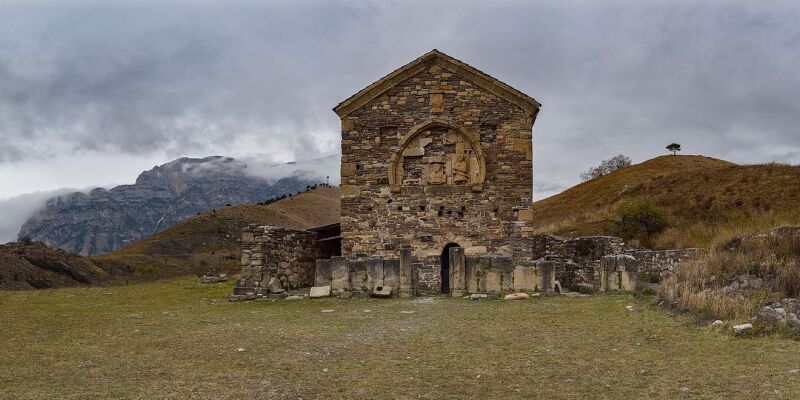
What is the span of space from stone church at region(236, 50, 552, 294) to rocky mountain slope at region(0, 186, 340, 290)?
1510 centimetres

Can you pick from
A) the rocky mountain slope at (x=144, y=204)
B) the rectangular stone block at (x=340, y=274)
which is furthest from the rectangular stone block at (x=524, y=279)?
the rocky mountain slope at (x=144, y=204)

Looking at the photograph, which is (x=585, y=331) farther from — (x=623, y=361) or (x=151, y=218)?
(x=151, y=218)

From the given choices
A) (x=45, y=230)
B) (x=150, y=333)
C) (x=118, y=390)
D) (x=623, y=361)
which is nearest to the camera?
(x=118, y=390)

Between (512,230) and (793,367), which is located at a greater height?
(512,230)

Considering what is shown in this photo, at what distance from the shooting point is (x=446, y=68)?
19.7 m

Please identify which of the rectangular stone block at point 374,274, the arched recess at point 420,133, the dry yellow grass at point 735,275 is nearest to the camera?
the dry yellow grass at point 735,275

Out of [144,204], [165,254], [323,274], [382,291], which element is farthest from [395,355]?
[144,204]

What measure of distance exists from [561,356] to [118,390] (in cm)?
514

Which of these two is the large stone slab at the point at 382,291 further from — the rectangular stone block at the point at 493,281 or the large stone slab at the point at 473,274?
the rectangular stone block at the point at 493,281

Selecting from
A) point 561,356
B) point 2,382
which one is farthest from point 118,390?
point 561,356

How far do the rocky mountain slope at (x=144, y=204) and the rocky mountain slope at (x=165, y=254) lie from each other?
168 ft

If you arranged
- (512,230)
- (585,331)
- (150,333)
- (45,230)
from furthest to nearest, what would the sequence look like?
(45,230) → (512,230) → (150,333) → (585,331)

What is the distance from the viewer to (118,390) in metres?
6.61

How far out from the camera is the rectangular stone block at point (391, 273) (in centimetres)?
1583
